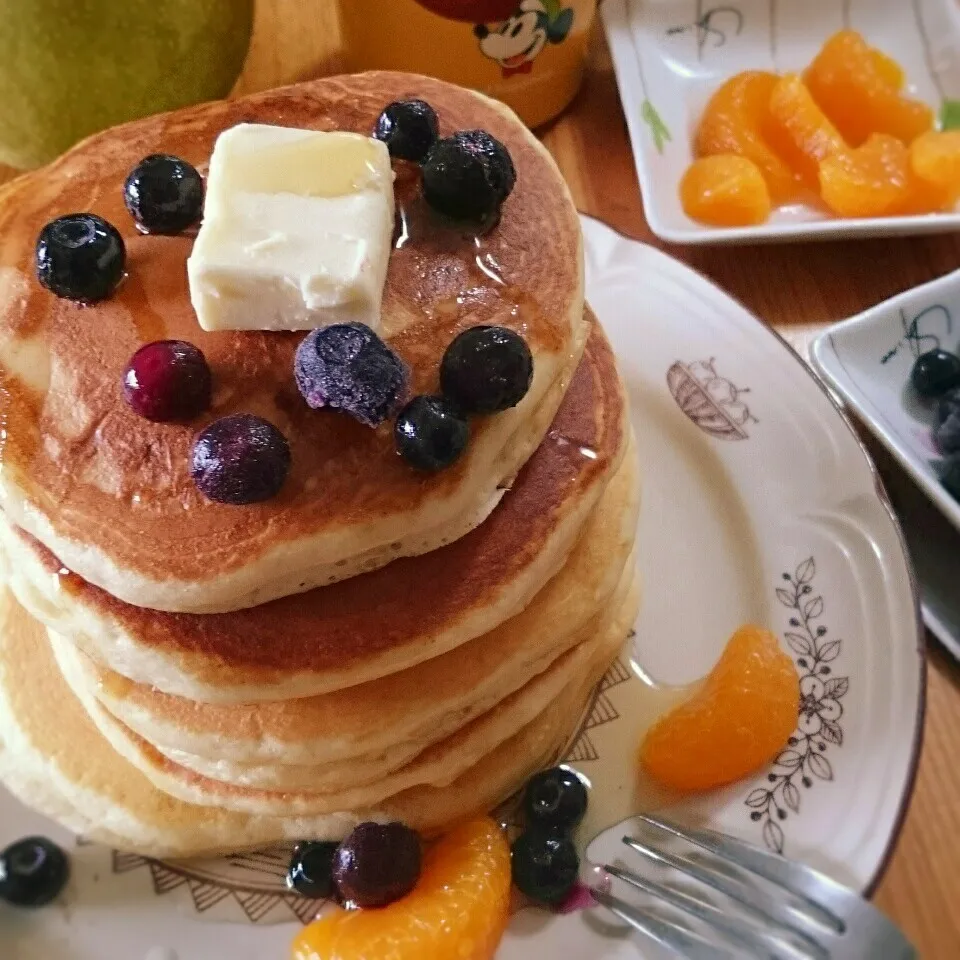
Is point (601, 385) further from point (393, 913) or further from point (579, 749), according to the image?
point (393, 913)

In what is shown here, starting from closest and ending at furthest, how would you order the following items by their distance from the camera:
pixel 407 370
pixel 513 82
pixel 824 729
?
1. pixel 407 370
2. pixel 824 729
3. pixel 513 82

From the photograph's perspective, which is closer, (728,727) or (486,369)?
(486,369)

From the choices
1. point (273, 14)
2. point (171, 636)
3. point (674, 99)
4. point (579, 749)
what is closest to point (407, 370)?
point (171, 636)

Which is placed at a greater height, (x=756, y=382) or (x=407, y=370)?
(x=407, y=370)

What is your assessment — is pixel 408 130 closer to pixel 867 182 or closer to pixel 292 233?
pixel 292 233

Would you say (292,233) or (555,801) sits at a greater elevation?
(292,233)

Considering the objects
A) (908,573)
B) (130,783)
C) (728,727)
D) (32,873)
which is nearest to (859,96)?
(908,573)

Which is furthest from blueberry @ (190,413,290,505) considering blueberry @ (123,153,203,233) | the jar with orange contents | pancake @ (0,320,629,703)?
the jar with orange contents
